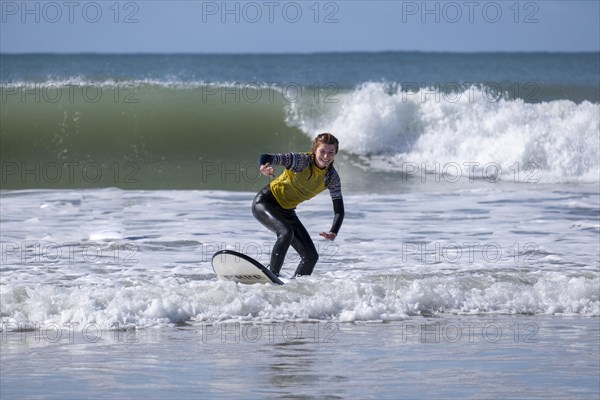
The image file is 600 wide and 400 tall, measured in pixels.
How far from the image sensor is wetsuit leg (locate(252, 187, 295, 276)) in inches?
324

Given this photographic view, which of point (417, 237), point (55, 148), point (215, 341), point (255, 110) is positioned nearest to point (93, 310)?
point (215, 341)

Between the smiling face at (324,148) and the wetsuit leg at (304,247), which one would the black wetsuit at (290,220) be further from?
the smiling face at (324,148)

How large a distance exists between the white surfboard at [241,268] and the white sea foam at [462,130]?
33.9ft

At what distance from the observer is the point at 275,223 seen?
827cm

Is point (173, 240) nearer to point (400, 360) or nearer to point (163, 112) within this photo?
point (400, 360)

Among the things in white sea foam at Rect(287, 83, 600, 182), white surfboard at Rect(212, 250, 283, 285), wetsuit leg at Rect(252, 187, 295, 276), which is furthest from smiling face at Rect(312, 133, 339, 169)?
white sea foam at Rect(287, 83, 600, 182)

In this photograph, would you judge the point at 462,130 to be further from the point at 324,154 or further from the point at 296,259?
the point at 324,154

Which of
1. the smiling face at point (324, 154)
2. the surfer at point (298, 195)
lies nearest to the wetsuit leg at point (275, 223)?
the surfer at point (298, 195)

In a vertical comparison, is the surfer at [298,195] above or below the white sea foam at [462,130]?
below

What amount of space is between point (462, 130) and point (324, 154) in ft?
43.6

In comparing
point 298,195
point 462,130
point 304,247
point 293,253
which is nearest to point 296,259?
point 293,253

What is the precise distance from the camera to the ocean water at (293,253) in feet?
20.1

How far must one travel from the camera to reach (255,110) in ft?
75.3

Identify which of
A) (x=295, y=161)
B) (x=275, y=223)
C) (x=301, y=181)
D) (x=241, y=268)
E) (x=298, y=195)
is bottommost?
(x=241, y=268)
